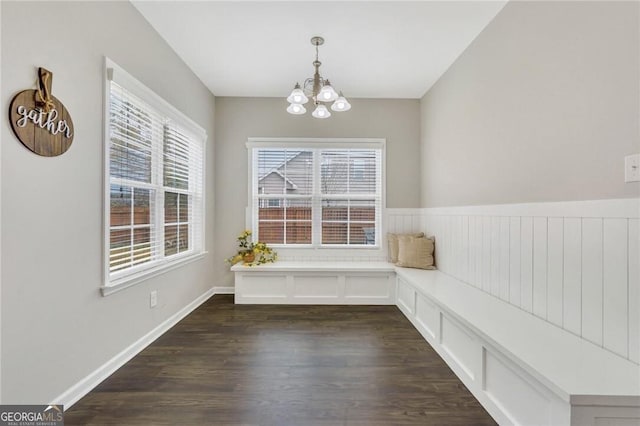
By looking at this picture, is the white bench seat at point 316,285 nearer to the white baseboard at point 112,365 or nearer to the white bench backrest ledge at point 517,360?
the white bench backrest ledge at point 517,360

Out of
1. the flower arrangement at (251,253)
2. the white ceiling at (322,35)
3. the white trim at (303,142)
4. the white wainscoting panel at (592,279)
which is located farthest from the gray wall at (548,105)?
the flower arrangement at (251,253)

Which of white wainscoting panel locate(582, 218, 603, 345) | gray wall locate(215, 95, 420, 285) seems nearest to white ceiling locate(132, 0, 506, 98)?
gray wall locate(215, 95, 420, 285)

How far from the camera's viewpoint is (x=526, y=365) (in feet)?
4.40

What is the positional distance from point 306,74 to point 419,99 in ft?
5.54

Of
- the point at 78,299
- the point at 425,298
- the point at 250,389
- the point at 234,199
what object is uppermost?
the point at 234,199

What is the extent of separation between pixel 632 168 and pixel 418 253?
91.4 inches

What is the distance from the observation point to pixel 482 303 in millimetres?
2191

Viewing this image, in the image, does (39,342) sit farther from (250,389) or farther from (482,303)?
(482,303)

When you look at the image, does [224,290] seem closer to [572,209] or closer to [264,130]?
[264,130]

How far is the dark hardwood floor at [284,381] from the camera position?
1672 mm

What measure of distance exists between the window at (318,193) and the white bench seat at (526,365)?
71.4 inches

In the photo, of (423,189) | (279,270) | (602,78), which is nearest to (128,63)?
(279,270)

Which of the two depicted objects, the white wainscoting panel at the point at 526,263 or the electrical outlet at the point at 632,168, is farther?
the white wainscoting panel at the point at 526,263

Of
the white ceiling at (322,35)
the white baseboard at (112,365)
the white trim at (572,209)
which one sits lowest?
the white baseboard at (112,365)
